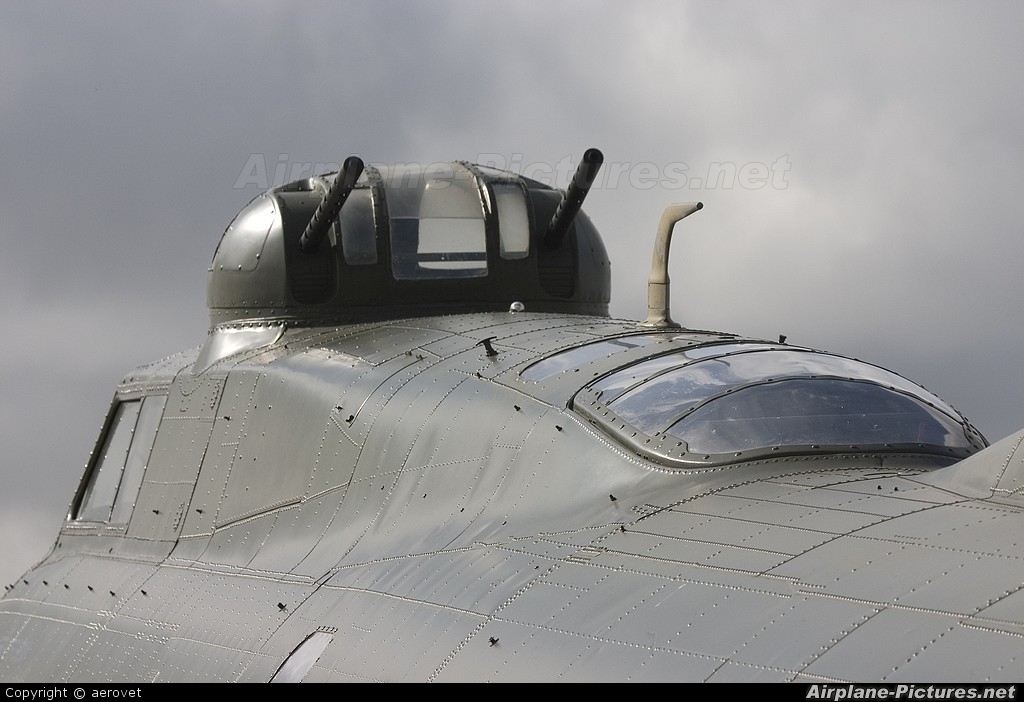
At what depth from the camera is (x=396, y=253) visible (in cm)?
1080

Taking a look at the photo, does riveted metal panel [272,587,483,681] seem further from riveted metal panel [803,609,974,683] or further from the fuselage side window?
the fuselage side window

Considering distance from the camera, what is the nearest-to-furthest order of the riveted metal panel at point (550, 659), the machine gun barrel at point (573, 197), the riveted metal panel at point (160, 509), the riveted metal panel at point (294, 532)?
the riveted metal panel at point (550, 659), the riveted metal panel at point (294, 532), the riveted metal panel at point (160, 509), the machine gun barrel at point (573, 197)

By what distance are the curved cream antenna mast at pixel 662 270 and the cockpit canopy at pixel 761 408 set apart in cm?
159

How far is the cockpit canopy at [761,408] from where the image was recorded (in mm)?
6262

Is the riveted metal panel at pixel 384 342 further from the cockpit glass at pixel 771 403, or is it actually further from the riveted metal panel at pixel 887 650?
the riveted metal panel at pixel 887 650

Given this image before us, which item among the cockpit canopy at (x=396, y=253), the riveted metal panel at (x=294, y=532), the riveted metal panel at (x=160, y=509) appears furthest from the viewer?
the cockpit canopy at (x=396, y=253)

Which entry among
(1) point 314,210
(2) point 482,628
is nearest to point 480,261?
(1) point 314,210

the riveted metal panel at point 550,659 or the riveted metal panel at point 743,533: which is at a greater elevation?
the riveted metal panel at point 743,533

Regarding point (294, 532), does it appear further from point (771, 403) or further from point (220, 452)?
point (771, 403)

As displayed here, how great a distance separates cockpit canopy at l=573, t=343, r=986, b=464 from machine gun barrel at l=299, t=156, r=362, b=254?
3464mm

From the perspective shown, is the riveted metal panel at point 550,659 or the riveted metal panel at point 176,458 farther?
the riveted metal panel at point 176,458

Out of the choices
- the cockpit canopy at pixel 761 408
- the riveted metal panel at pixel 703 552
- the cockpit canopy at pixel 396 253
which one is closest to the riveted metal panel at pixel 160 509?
the cockpit canopy at pixel 396 253

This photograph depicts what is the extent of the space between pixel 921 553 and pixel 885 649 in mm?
674

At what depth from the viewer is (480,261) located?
11.0m
